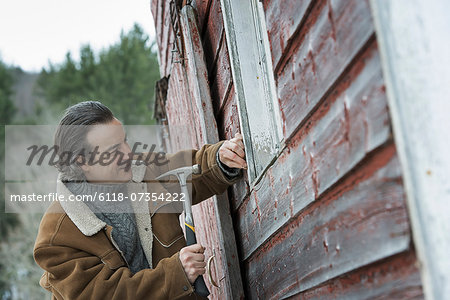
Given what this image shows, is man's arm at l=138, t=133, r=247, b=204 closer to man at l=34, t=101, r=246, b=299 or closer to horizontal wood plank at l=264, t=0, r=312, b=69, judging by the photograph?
man at l=34, t=101, r=246, b=299

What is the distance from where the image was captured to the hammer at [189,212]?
2287 mm

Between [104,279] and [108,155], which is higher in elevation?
[108,155]

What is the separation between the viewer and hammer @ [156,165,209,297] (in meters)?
2.29

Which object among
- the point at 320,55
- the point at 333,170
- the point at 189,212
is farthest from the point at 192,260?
the point at 320,55

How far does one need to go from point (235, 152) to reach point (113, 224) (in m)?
0.73

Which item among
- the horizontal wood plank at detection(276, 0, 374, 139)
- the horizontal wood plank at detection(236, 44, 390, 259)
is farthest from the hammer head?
the horizontal wood plank at detection(276, 0, 374, 139)

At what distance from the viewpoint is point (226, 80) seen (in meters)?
2.48

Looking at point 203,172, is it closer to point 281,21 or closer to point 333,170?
point 281,21

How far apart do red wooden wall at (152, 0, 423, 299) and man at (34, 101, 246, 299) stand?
45 centimetres

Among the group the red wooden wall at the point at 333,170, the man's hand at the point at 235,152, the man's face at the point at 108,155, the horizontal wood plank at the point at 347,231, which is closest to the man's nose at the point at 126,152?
the man's face at the point at 108,155

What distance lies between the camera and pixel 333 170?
1271mm

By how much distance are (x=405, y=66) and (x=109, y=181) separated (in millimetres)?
1895

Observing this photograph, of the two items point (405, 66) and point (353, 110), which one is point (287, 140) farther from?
point (405, 66)

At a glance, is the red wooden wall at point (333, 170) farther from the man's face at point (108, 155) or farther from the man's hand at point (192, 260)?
the man's face at point (108, 155)
